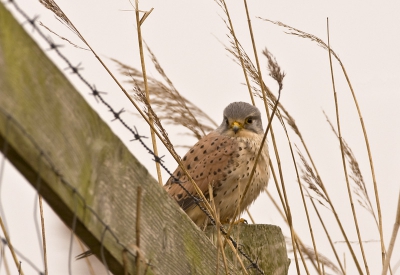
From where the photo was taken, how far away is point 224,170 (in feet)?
14.7

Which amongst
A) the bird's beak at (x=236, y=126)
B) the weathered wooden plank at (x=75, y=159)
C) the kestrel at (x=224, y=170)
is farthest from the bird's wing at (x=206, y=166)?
the weathered wooden plank at (x=75, y=159)

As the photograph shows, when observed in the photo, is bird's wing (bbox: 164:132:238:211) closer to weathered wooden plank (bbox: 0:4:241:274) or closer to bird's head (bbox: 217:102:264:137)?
bird's head (bbox: 217:102:264:137)

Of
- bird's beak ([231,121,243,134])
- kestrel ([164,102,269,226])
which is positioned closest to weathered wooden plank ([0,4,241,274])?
kestrel ([164,102,269,226])

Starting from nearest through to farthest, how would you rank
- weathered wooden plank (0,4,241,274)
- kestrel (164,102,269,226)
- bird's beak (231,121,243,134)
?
weathered wooden plank (0,4,241,274)
kestrel (164,102,269,226)
bird's beak (231,121,243,134)

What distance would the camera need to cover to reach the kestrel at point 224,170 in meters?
4.33

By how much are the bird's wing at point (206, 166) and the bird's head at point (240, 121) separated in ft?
0.57

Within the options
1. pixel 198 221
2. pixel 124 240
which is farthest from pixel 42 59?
pixel 198 221

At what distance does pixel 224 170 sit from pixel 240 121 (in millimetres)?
724

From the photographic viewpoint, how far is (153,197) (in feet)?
6.06

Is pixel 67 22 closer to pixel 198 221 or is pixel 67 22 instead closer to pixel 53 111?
pixel 53 111

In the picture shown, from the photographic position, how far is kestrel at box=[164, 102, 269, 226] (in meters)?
4.33

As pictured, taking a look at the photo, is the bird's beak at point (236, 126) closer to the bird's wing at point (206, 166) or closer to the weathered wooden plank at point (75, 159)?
the bird's wing at point (206, 166)

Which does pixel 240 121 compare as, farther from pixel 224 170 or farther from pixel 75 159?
pixel 75 159

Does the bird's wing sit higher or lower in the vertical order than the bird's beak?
Result: lower
